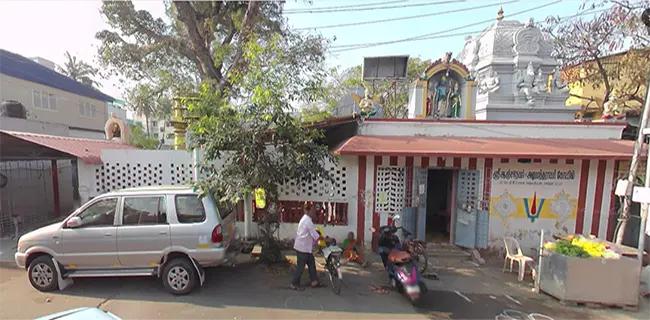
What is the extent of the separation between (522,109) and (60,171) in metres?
17.6

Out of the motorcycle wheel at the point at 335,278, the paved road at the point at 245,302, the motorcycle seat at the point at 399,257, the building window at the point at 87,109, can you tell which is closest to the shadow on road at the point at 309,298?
the paved road at the point at 245,302

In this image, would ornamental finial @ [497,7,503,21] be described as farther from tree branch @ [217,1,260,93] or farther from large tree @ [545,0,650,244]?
tree branch @ [217,1,260,93]

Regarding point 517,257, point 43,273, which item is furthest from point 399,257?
point 43,273

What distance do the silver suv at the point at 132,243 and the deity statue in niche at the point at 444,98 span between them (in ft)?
20.1

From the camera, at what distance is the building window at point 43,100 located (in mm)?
17266

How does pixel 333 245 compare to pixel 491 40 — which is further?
pixel 491 40

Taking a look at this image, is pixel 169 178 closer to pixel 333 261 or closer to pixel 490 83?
pixel 333 261

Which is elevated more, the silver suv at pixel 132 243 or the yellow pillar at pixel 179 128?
the yellow pillar at pixel 179 128

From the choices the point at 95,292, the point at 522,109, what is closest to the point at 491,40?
the point at 522,109

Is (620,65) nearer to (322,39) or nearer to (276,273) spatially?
(322,39)

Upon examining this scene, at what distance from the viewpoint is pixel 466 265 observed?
6066 millimetres

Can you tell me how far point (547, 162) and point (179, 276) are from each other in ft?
25.9

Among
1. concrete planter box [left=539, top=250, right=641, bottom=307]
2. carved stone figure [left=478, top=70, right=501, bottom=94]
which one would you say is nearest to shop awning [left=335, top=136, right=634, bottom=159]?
concrete planter box [left=539, top=250, right=641, bottom=307]

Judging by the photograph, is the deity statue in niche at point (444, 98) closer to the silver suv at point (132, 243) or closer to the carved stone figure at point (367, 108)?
the carved stone figure at point (367, 108)
